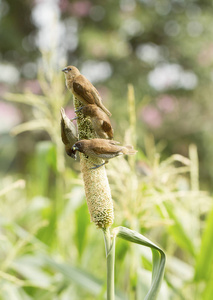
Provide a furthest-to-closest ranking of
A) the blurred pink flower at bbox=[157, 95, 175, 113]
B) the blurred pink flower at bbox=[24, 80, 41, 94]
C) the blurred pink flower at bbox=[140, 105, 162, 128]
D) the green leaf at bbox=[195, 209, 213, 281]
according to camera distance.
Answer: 1. the blurred pink flower at bbox=[157, 95, 175, 113]
2. the blurred pink flower at bbox=[140, 105, 162, 128]
3. the blurred pink flower at bbox=[24, 80, 41, 94]
4. the green leaf at bbox=[195, 209, 213, 281]

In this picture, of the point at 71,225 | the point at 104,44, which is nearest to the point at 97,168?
the point at 71,225

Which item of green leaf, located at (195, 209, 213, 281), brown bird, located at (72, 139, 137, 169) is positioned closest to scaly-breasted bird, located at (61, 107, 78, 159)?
brown bird, located at (72, 139, 137, 169)

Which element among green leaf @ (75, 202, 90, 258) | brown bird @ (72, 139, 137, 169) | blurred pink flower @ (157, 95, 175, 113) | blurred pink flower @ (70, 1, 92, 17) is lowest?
brown bird @ (72, 139, 137, 169)

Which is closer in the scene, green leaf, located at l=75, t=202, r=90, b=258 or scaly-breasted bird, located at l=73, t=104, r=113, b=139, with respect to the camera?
scaly-breasted bird, located at l=73, t=104, r=113, b=139

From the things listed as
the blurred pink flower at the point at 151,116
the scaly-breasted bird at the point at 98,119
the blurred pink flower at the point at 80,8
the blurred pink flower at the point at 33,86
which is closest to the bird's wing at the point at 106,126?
the scaly-breasted bird at the point at 98,119

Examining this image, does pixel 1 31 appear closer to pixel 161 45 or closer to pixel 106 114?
pixel 161 45

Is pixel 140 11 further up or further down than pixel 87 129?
further up

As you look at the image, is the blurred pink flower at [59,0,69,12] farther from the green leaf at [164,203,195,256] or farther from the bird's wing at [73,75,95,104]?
the bird's wing at [73,75,95,104]
